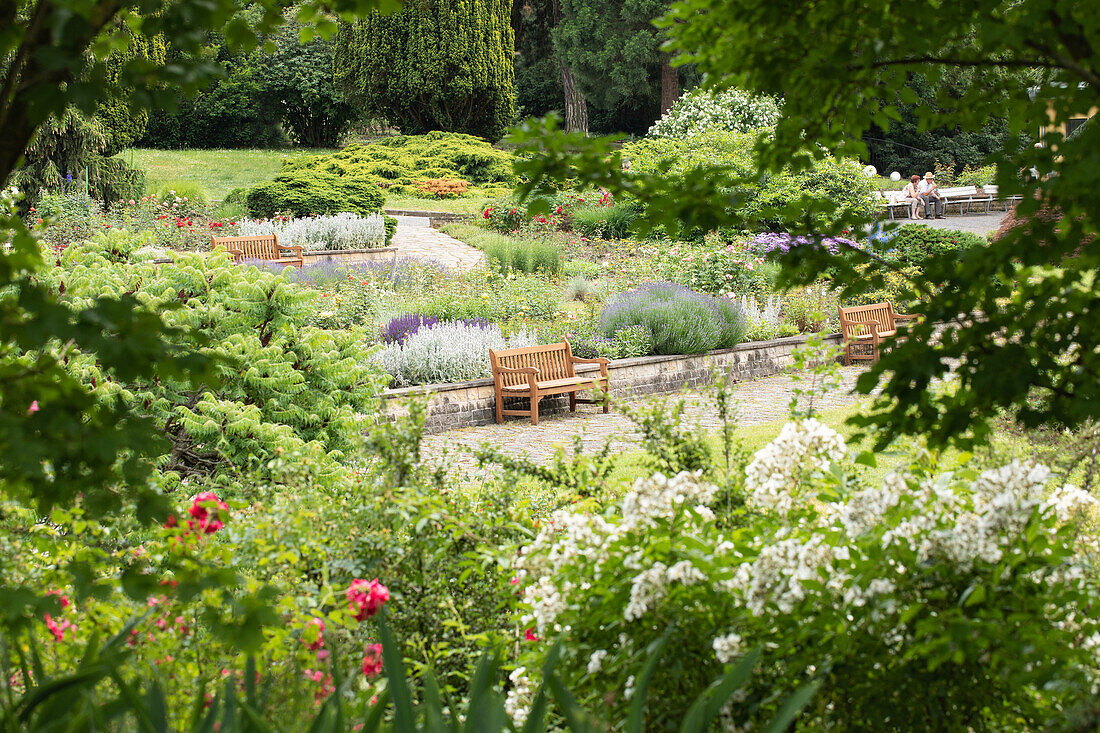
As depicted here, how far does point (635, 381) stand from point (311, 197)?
10440 millimetres

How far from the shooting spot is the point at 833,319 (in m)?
12.8

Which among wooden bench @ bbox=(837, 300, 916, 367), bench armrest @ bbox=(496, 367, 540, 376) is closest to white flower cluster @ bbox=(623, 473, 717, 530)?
bench armrest @ bbox=(496, 367, 540, 376)

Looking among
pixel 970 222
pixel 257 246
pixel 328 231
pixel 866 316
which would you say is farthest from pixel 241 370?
pixel 970 222

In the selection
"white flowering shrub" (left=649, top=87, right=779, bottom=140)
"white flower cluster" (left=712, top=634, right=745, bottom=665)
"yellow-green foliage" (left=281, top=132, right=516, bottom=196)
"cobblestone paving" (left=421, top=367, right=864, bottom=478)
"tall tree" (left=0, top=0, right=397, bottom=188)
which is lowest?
"cobblestone paving" (left=421, top=367, right=864, bottom=478)

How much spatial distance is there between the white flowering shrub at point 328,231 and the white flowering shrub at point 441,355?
6944 millimetres

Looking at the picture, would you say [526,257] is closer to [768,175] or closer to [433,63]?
[768,175]

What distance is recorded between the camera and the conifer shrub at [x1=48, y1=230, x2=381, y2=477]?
194 inches

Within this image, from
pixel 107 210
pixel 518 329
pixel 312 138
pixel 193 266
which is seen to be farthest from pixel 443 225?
pixel 312 138

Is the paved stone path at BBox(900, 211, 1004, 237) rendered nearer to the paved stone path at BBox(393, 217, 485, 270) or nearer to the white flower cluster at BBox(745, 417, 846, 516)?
the paved stone path at BBox(393, 217, 485, 270)

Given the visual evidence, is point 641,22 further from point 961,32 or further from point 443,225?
point 961,32

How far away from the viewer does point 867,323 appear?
11.7m

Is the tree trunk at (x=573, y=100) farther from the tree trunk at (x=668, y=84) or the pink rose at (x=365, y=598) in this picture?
the pink rose at (x=365, y=598)

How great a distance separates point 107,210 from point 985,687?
1817cm

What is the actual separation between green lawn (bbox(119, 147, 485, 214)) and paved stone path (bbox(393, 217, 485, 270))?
260 centimetres
